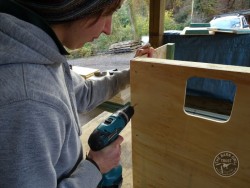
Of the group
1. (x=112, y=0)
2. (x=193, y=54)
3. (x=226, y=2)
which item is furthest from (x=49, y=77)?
(x=226, y=2)

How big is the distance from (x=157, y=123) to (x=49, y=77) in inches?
12.5

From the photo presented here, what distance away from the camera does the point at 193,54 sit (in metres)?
1.94

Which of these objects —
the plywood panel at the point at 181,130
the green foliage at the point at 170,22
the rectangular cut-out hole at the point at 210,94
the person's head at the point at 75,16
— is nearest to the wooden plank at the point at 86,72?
the plywood panel at the point at 181,130

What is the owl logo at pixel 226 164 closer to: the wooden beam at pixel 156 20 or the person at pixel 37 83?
the person at pixel 37 83

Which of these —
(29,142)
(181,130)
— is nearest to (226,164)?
(181,130)

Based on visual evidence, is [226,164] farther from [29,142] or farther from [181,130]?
[29,142]

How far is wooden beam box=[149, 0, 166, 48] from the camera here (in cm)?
109

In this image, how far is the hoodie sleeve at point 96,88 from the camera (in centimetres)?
72

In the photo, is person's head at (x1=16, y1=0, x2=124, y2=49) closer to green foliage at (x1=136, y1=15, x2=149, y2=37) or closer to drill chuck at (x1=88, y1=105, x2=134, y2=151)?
drill chuck at (x1=88, y1=105, x2=134, y2=151)


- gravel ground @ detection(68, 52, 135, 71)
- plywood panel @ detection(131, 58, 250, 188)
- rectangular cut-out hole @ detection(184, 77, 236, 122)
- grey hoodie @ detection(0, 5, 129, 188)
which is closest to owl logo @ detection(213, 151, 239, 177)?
plywood panel @ detection(131, 58, 250, 188)

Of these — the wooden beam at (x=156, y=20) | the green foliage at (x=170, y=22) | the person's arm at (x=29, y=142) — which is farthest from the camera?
the green foliage at (x=170, y=22)

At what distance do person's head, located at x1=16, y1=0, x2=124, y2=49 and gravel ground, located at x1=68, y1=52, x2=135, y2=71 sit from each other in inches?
45.4

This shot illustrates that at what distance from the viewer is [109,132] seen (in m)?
0.55

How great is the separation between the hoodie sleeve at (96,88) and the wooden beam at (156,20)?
494 mm
